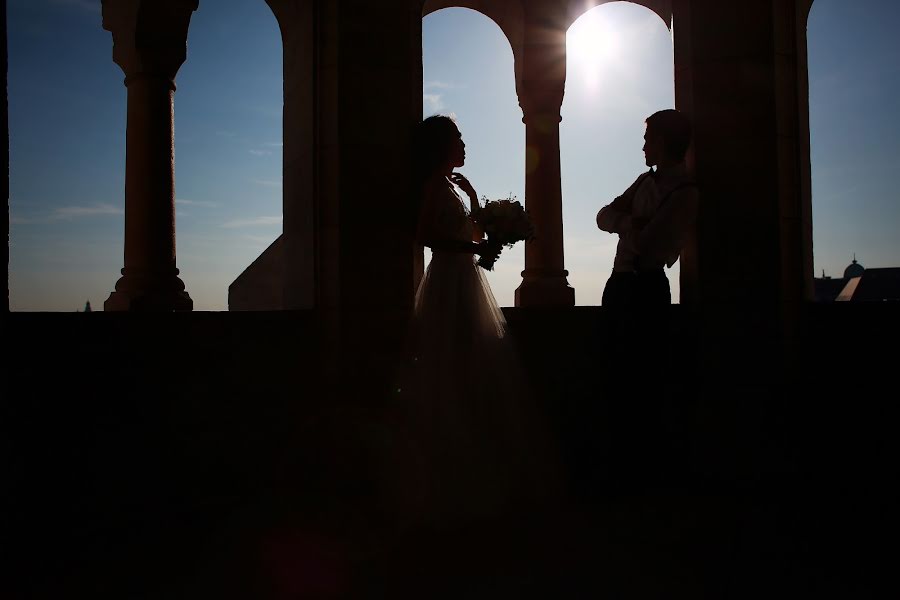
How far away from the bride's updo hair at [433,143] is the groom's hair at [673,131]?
1.36 meters

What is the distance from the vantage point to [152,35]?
8898 millimetres

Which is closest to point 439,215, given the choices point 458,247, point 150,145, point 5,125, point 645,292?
point 458,247

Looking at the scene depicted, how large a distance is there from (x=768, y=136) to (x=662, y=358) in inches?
69.5

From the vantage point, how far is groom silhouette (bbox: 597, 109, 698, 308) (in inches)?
161

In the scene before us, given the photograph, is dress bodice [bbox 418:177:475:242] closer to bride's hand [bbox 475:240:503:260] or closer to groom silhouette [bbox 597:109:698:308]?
bride's hand [bbox 475:240:503:260]

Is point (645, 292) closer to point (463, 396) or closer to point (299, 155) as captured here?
point (463, 396)

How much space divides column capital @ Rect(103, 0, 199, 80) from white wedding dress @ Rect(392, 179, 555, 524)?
666cm

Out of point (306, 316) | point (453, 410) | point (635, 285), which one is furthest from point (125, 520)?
point (635, 285)

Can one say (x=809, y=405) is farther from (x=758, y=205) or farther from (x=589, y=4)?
(x=589, y=4)

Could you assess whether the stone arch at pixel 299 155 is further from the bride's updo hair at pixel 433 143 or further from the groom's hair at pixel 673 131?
the groom's hair at pixel 673 131

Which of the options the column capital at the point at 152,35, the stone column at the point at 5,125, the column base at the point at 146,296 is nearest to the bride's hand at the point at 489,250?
the stone column at the point at 5,125

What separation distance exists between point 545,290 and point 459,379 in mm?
6868

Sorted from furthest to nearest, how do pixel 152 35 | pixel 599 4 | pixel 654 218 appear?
pixel 599 4 < pixel 152 35 < pixel 654 218

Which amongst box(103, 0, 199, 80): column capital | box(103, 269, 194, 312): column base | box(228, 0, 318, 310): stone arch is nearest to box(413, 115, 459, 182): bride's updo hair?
box(228, 0, 318, 310): stone arch
